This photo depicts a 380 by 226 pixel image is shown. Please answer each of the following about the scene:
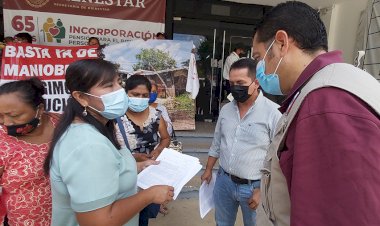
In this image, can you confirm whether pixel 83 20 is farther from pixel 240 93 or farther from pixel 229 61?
pixel 240 93

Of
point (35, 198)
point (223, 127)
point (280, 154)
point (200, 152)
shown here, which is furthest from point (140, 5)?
point (280, 154)

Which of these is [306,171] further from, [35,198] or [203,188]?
[203,188]

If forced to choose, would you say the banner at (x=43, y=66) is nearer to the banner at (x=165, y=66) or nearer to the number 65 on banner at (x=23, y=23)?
the banner at (x=165, y=66)

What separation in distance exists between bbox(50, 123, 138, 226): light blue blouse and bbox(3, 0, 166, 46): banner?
4680mm

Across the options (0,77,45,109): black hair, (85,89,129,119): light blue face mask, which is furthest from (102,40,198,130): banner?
(85,89,129,119): light blue face mask

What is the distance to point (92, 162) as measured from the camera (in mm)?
1062

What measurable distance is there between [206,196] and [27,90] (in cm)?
152

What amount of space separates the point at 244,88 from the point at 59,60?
321cm

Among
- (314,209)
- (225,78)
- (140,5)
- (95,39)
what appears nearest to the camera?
(314,209)

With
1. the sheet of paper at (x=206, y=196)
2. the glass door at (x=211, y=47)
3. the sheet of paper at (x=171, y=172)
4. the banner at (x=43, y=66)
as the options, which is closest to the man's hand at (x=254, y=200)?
the sheet of paper at (x=206, y=196)

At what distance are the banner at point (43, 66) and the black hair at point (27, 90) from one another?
2.43m

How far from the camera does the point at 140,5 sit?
18.1 ft

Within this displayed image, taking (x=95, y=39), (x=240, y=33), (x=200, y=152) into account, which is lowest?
(x=200, y=152)

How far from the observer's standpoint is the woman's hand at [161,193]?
4.16 ft
